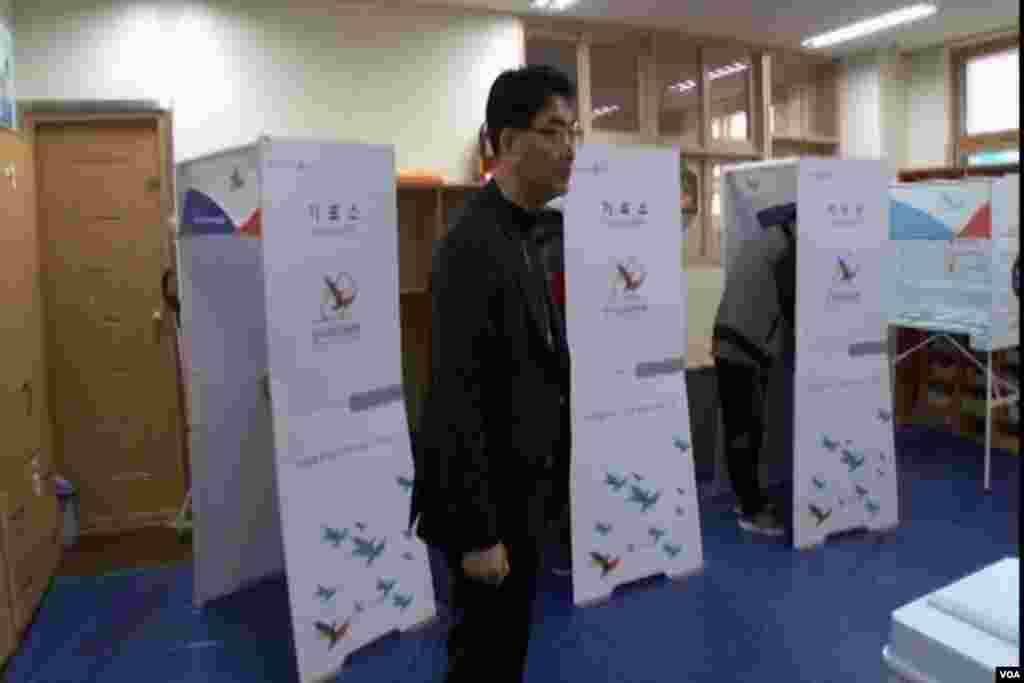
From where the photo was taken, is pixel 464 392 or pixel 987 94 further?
pixel 987 94

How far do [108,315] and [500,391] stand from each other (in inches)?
139

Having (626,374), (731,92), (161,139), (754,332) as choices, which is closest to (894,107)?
(731,92)

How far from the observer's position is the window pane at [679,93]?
6289mm

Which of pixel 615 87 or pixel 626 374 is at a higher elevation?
pixel 615 87

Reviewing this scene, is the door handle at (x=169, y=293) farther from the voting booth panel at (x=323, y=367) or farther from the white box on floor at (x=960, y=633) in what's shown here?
the white box on floor at (x=960, y=633)

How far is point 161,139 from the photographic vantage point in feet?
14.4

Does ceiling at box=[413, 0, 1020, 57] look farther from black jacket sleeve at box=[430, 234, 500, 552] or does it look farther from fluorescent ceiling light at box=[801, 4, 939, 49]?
black jacket sleeve at box=[430, 234, 500, 552]

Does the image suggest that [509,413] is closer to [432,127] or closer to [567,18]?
[432,127]

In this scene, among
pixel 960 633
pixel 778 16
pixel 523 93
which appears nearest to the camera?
pixel 960 633

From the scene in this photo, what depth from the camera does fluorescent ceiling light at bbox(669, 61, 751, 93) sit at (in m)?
6.38

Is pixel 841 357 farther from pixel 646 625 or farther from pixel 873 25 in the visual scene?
pixel 873 25

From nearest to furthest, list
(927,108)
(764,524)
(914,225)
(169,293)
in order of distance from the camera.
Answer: (764,524) < (169,293) < (914,225) < (927,108)

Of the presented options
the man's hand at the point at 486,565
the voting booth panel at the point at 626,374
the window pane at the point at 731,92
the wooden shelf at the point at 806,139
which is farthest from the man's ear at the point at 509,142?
the wooden shelf at the point at 806,139

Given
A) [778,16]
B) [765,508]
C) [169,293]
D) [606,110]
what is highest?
[778,16]
